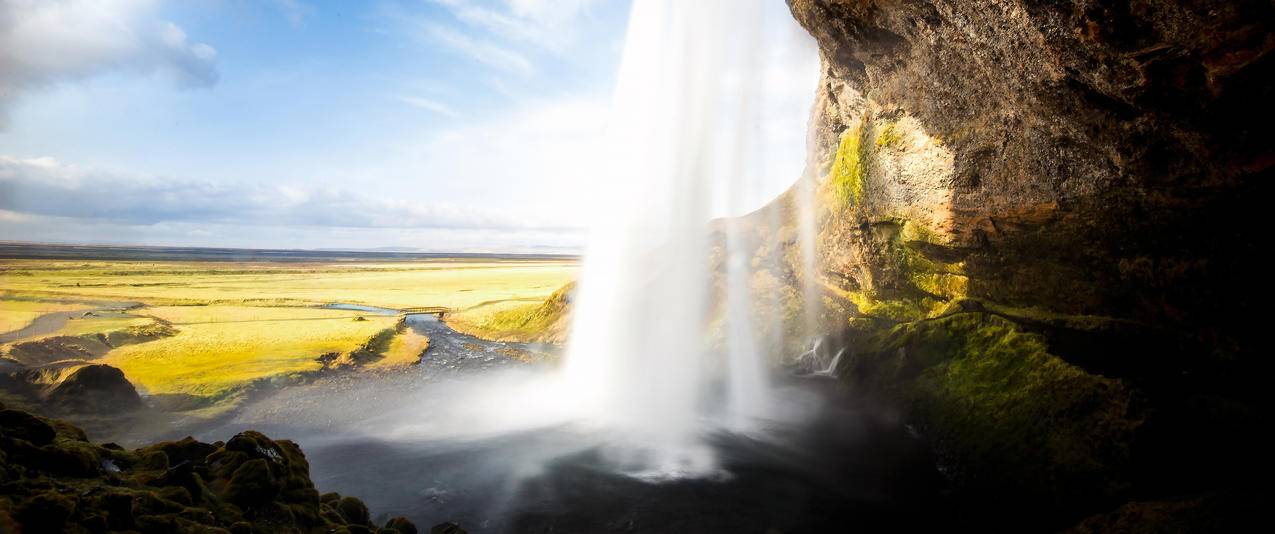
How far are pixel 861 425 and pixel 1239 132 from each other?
12.0 metres

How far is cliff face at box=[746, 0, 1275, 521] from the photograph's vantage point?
11.1 metres

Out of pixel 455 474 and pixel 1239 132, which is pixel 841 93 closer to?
pixel 1239 132

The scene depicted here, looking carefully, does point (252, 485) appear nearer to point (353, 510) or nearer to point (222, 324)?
point (353, 510)

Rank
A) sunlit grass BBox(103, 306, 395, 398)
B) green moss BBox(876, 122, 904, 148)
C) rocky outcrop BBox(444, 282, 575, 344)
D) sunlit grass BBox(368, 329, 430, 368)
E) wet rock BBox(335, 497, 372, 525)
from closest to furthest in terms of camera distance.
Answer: wet rock BBox(335, 497, 372, 525), green moss BBox(876, 122, 904, 148), sunlit grass BBox(103, 306, 395, 398), sunlit grass BBox(368, 329, 430, 368), rocky outcrop BBox(444, 282, 575, 344)

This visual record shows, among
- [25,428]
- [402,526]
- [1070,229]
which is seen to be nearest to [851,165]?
[1070,229]

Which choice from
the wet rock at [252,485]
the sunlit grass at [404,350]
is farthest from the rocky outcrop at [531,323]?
the wet rock at [252,485]

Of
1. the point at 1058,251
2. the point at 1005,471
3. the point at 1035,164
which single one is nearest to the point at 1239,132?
the point at 1035,164

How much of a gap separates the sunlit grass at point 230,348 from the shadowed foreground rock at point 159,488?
Result: 14020 millimetres

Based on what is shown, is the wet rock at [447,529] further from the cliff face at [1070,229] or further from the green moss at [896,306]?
the green moss at [896,306]

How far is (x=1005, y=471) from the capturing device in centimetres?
1359

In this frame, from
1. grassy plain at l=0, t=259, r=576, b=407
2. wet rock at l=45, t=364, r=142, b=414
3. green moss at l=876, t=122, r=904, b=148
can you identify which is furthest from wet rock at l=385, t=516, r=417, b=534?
green moss at l=876, t=122, r=904, b=148

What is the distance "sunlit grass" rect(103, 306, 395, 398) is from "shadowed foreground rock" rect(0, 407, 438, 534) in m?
14.0

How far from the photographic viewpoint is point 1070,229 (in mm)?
15844

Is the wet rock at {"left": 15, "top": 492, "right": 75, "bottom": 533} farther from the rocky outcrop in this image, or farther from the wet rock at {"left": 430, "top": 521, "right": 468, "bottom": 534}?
the rocky outcrop
